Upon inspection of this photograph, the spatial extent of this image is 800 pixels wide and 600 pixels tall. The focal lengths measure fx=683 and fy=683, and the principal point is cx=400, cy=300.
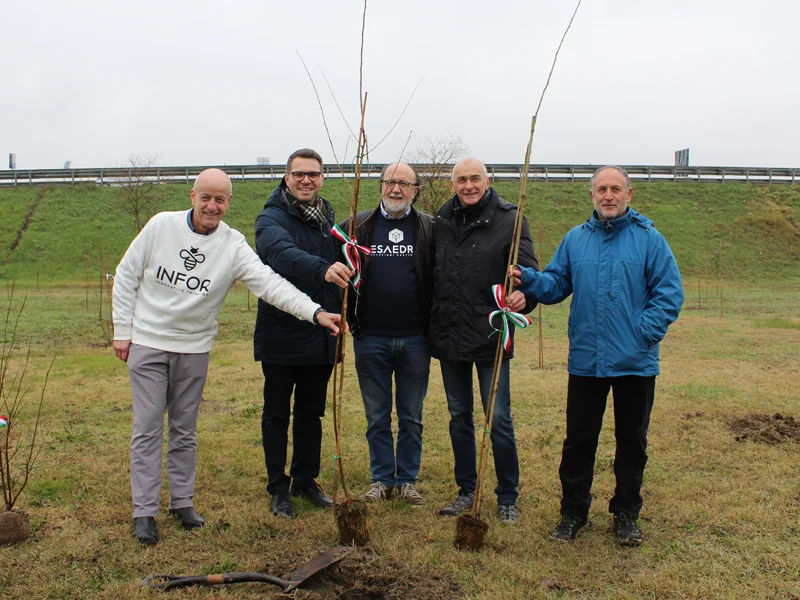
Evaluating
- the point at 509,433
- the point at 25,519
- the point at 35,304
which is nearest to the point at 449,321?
the point at 509,433

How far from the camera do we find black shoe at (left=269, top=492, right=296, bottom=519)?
4.44m

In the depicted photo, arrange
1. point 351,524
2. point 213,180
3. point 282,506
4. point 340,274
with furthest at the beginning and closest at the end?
1. point 282,506
2. point 213,180
3. point 340,274
4. point 351,524

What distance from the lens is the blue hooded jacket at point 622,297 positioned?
393cm

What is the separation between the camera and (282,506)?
4488 mm

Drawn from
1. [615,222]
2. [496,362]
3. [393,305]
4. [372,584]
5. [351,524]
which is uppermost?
[615,222]

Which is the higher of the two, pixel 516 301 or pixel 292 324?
pixel 516 301

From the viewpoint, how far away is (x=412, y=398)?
15.6ft

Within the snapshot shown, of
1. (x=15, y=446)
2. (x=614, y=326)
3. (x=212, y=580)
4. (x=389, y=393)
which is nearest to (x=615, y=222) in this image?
(x=614, y=326)

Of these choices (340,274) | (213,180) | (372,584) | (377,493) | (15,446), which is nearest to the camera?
(372,584)

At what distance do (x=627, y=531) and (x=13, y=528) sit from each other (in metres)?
3.60

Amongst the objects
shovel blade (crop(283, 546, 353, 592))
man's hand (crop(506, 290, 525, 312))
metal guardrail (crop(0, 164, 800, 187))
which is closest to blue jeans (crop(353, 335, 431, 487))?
man's hand (crop(506, 290, 525, 312))

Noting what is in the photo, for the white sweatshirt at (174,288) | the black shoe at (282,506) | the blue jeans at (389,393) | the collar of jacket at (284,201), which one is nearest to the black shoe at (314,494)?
the black shoe at (282,506)

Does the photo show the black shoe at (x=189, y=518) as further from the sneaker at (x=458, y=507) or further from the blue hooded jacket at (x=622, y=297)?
the blue hooded jacket at (x=622, y=297)

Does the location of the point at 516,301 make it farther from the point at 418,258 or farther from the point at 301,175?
the point at 301,175
